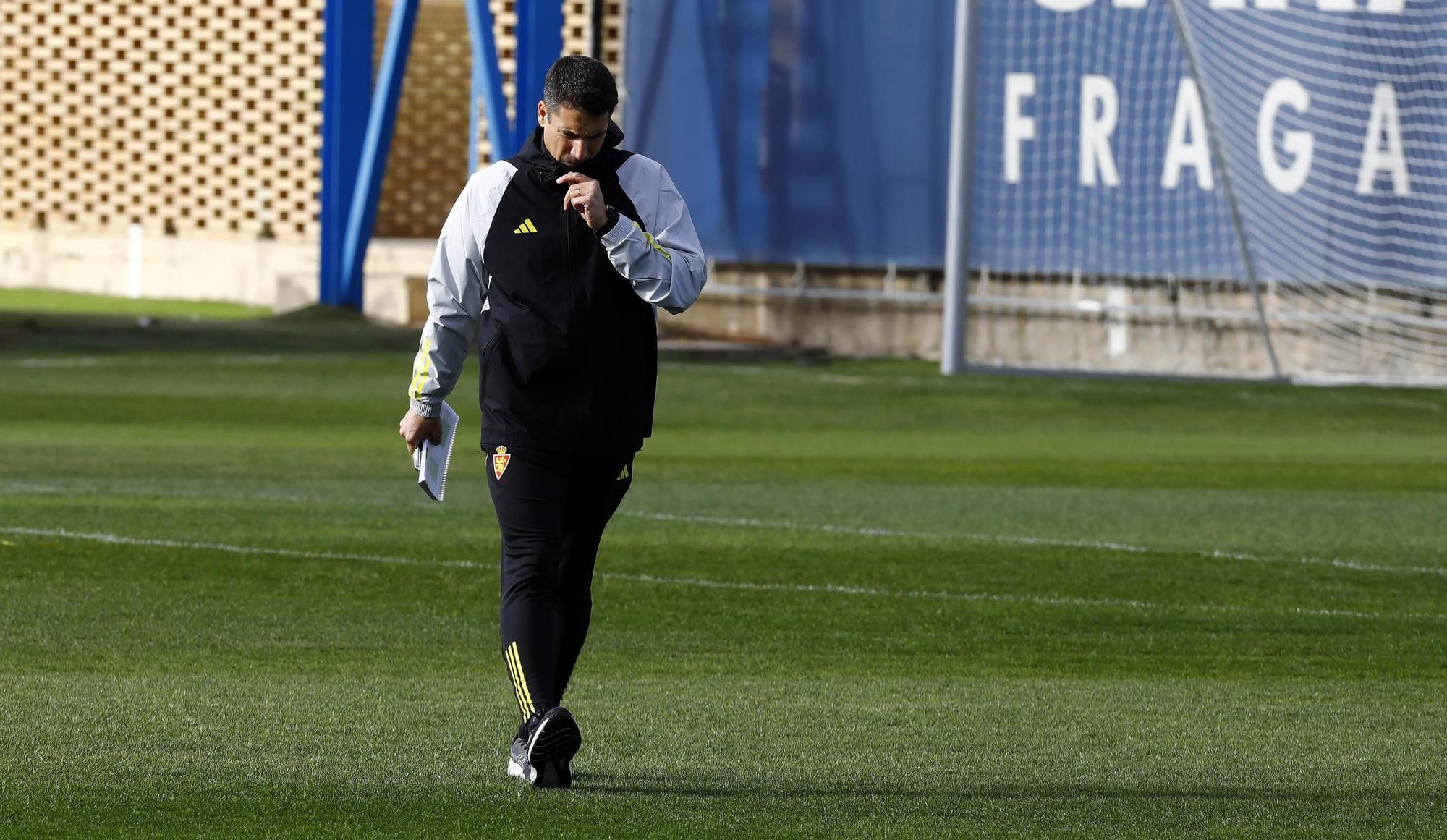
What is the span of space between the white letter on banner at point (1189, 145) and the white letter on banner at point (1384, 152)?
51.6 inches

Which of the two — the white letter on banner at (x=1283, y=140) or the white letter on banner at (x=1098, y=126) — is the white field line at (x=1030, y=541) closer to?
the white letter on banner at (x=1283, y=140)

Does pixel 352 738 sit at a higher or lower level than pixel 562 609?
lower

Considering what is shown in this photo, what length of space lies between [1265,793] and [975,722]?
1.06 meters

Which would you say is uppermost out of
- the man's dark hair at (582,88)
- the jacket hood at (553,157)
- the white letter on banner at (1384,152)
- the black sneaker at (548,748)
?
the white letter on banner at (1384,152)

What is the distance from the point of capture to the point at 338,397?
718 inches

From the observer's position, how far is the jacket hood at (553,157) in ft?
17.6

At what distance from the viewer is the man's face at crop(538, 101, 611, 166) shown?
5.30 m

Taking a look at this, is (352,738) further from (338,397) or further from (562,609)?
(338,397)

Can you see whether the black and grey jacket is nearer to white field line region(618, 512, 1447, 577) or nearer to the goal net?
white field line region(618, 512, 1447, 577)

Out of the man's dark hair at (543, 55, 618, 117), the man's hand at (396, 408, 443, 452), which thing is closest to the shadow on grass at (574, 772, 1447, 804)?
the man's hand at (396, 408, 443, 452)

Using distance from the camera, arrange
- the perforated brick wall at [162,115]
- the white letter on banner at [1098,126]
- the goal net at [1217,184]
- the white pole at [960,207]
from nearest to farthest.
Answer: the white pole at [960,207] < the goal net at [1217,184] < the white letter on banner at [1098,126] < the perforated brick wall at [162,115]

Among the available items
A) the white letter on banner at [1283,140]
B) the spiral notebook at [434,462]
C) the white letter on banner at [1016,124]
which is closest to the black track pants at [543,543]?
the spiral notebook at [434,462]

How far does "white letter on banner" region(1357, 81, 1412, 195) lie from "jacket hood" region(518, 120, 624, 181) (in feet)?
55.0

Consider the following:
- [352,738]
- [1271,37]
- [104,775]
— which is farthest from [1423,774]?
[1271,37]
